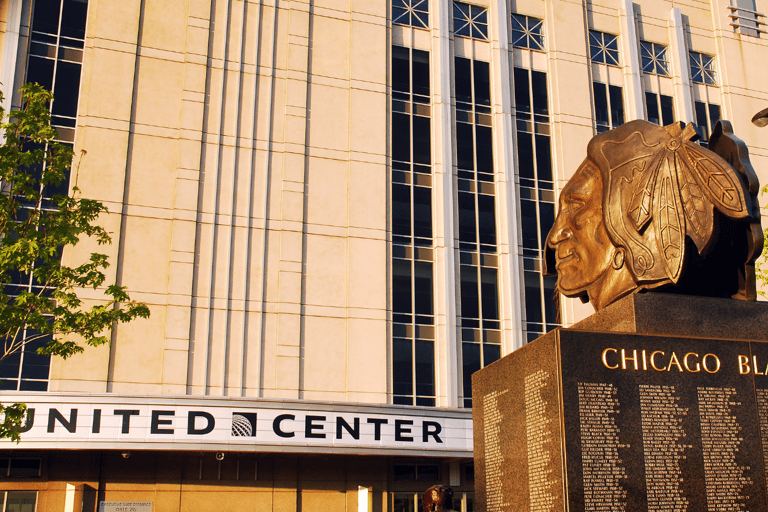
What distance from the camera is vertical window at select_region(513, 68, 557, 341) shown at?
30.6 m

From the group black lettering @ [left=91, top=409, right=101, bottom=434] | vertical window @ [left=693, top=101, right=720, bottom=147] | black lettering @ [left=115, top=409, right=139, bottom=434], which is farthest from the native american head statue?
vertical window @ [left=693, top=101, right=720, bottom=147]

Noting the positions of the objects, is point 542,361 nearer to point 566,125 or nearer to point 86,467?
point 86,467

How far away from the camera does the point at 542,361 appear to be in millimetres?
8539

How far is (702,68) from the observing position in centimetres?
3666

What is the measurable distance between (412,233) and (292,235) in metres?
4.81

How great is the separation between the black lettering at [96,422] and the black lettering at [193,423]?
2615 millimetres

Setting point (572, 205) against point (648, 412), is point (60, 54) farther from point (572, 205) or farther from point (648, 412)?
point (648, 412)

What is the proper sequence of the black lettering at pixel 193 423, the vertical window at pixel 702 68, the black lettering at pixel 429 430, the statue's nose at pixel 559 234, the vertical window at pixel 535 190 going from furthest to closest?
the vertical window at pixel 702 68, the vertical window at pixel 535 190, the black lettering at pixel 429 430, the black lettering at pixel 193 423, the statue's nose at pixel 559 234

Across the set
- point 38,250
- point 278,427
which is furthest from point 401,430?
point 38,250

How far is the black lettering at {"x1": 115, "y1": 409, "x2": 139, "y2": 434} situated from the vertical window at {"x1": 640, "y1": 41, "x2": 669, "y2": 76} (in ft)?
88.4

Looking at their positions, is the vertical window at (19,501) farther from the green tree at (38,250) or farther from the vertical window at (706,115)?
the vertical window at (706,115)

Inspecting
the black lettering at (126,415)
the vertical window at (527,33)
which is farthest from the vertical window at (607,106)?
the black lettering at (126,415)

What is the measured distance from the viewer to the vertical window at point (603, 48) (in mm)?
35125

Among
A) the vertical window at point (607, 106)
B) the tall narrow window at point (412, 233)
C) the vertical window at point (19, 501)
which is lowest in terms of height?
the vertical window at point (19, 501)
